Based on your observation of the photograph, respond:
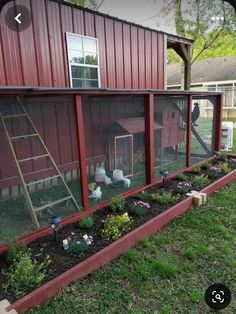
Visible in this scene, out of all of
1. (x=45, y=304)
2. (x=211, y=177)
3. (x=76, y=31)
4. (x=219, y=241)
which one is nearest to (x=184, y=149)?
(x=211, y=177)

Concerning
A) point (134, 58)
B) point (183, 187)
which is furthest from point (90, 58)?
point (183, 187)

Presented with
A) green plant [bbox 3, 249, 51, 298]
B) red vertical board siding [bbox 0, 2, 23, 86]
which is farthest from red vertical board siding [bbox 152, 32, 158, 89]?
green plant [bbox 3, 249, 51, 298]

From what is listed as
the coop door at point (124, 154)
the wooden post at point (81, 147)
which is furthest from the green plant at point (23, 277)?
the coop door at point (124, 154)

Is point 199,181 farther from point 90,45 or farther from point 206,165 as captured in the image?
point 90,45

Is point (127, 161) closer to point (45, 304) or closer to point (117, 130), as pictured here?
point (117, 130)

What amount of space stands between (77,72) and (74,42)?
21.7 inches

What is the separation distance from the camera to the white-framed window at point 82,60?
5152 mm

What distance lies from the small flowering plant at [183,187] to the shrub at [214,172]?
2.21 ft

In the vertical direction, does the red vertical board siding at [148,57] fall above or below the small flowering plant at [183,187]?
above

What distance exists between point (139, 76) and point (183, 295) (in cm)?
549

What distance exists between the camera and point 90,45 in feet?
17.9

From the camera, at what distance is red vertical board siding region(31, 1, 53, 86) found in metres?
4.53

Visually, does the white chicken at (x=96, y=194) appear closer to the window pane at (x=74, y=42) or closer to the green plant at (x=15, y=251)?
the green plant at (x=15, y=251)

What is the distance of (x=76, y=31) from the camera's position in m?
5.13
